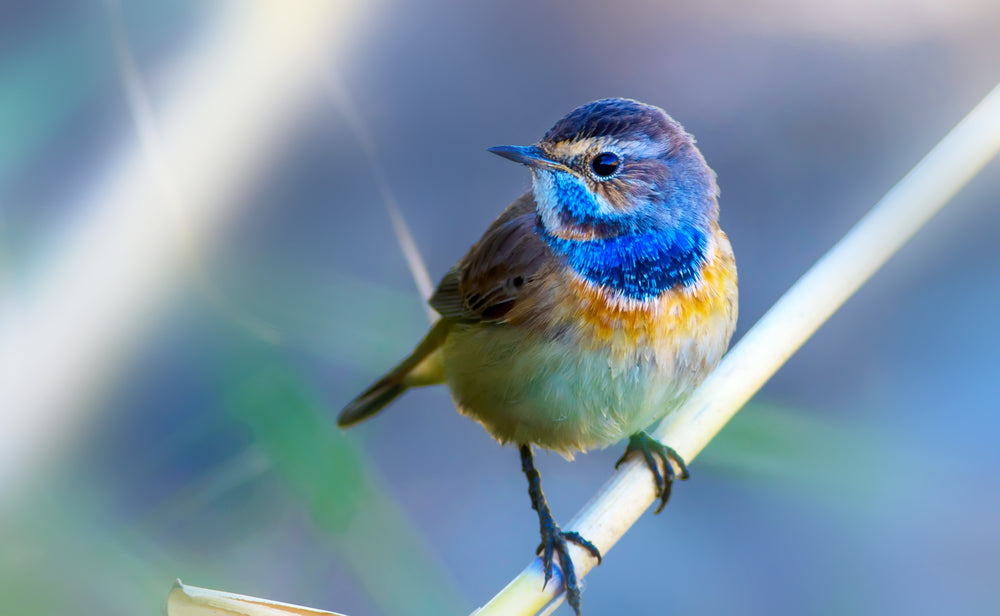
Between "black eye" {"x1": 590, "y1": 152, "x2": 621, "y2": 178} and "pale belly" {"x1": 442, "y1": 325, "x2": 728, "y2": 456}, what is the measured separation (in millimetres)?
397

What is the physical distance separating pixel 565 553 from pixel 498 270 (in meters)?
0.74

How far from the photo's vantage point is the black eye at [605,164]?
246cm

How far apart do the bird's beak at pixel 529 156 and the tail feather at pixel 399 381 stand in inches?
30.7

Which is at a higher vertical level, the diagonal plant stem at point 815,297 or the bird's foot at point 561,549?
the diagonal plant stem at point 815,297

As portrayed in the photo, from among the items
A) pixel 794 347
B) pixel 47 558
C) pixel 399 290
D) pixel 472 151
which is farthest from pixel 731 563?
pixel 47 558

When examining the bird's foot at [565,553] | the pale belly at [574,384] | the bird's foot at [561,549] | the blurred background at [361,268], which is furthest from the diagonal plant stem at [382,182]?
the bird's foot at [565,553]

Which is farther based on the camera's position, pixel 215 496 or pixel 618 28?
pixel 618 28

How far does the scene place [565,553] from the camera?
2.56 m

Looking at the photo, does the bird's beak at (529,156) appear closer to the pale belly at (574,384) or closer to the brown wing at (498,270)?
the brown wing at (498,270)

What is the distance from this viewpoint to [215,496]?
3.80 metres

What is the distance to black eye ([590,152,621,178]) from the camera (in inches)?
96.7

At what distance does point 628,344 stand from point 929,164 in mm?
958

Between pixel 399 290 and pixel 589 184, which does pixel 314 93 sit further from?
pixel 589 184

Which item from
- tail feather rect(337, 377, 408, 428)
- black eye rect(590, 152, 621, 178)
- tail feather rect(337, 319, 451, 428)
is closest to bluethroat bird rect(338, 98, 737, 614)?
black eye rect(590, 152, 621, 178)
